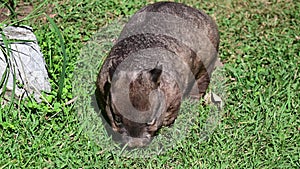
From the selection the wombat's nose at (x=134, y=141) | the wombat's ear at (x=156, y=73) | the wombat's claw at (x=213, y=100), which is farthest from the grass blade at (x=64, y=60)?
the wombat's claw at (x=213, y=100)

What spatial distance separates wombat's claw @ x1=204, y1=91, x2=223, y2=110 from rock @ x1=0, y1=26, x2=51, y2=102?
2074 mm

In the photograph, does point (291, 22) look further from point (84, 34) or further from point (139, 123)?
point (139, 123)

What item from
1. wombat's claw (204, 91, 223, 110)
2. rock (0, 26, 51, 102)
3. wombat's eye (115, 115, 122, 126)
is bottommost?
wombat's claw (204, 91, 223, 110)

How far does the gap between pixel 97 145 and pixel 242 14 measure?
367 cm

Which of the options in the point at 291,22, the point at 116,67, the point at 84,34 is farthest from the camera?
the point at 291,22

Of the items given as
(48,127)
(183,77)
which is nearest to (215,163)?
(183,77)

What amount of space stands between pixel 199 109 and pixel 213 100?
29 centimetres

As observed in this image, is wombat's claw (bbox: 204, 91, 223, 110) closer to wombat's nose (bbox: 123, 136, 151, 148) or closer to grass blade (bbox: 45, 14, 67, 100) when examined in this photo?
wombat's nose (bbox: 123, 136, 151, 148)

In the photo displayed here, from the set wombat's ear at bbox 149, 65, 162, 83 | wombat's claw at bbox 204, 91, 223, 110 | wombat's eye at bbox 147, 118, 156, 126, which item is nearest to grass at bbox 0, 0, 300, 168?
wombat's claw at bbox 204, 91, 223, 110

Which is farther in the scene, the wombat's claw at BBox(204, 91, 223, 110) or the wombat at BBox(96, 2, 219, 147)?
the wombat's claw at BBox(204, 91, 223, 110)

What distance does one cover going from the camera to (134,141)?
5.45 m

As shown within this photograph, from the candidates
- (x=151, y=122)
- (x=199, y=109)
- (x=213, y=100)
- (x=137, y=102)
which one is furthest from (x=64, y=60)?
(x=213, y=100)

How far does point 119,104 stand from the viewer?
5078 millimetres

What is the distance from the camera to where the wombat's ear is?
507cm
